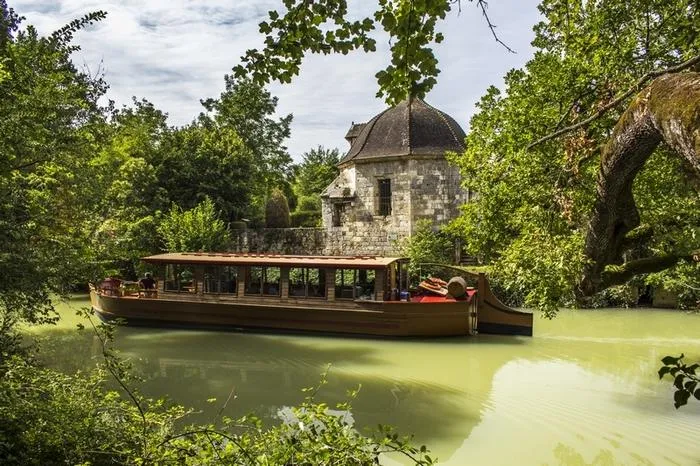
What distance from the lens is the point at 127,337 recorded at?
15.6m

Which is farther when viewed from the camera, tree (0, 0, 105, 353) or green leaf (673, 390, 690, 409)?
tree (0, 0, 105, 353)

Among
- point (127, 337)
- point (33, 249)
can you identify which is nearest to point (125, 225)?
point (127, 337)

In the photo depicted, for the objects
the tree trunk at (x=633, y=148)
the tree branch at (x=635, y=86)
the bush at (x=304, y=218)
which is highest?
the bush at (x=304, y=218)

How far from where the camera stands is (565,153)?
5.40 m

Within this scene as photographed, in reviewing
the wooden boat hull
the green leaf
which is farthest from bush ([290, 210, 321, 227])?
the green leaf

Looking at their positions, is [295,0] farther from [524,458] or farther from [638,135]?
[524,458]

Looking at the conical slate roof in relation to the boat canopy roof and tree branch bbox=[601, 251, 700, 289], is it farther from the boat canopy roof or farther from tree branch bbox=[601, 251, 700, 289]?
tree branch bbox=[601, 251, 700, 289]

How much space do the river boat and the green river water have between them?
0.45 m

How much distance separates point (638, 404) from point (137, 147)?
24.8 meters

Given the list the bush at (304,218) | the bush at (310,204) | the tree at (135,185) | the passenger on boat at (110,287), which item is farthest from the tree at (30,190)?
the bush at (310,204)

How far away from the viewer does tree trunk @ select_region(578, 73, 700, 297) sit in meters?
2.04

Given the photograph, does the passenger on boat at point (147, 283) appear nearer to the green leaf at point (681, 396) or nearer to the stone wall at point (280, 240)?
the stone wall at point (280, 240)

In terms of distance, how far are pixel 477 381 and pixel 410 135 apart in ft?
56.4

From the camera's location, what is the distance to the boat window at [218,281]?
55.5 ft
